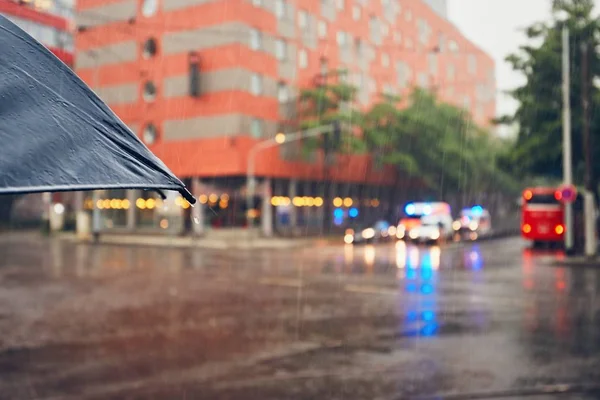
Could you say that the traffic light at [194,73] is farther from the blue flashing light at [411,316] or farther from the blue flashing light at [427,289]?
the blue flashing light at [411,316]

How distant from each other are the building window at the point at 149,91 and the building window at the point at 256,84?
292 inches

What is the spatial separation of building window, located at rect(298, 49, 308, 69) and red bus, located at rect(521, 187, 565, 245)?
18932mm

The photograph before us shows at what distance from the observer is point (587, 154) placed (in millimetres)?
22000

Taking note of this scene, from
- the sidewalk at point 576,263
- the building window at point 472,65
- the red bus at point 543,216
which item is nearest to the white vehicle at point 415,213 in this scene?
the red bus at point 543,216

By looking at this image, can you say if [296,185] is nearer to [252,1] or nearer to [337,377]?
[252,1]

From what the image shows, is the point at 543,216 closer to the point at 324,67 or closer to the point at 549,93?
the point at 549,93

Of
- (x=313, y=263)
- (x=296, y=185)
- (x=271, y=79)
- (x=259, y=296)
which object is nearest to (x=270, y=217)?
(x=296, y=185)

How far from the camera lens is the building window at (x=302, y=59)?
4234cm

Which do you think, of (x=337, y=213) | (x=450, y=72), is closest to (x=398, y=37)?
(x=450, y=72)

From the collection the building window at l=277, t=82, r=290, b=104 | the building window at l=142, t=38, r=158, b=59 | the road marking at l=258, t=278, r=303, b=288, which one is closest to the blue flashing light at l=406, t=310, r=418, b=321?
the road marking at l=258, t=278, r=303, b=288

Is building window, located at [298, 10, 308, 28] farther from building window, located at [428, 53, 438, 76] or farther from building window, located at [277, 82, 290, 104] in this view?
building window, located at [428, 53, 438, 76]

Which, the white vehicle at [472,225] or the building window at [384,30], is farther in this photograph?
the building window at [384,30]

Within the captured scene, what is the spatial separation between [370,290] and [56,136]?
11.9 meters

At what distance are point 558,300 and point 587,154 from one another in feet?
39.5
